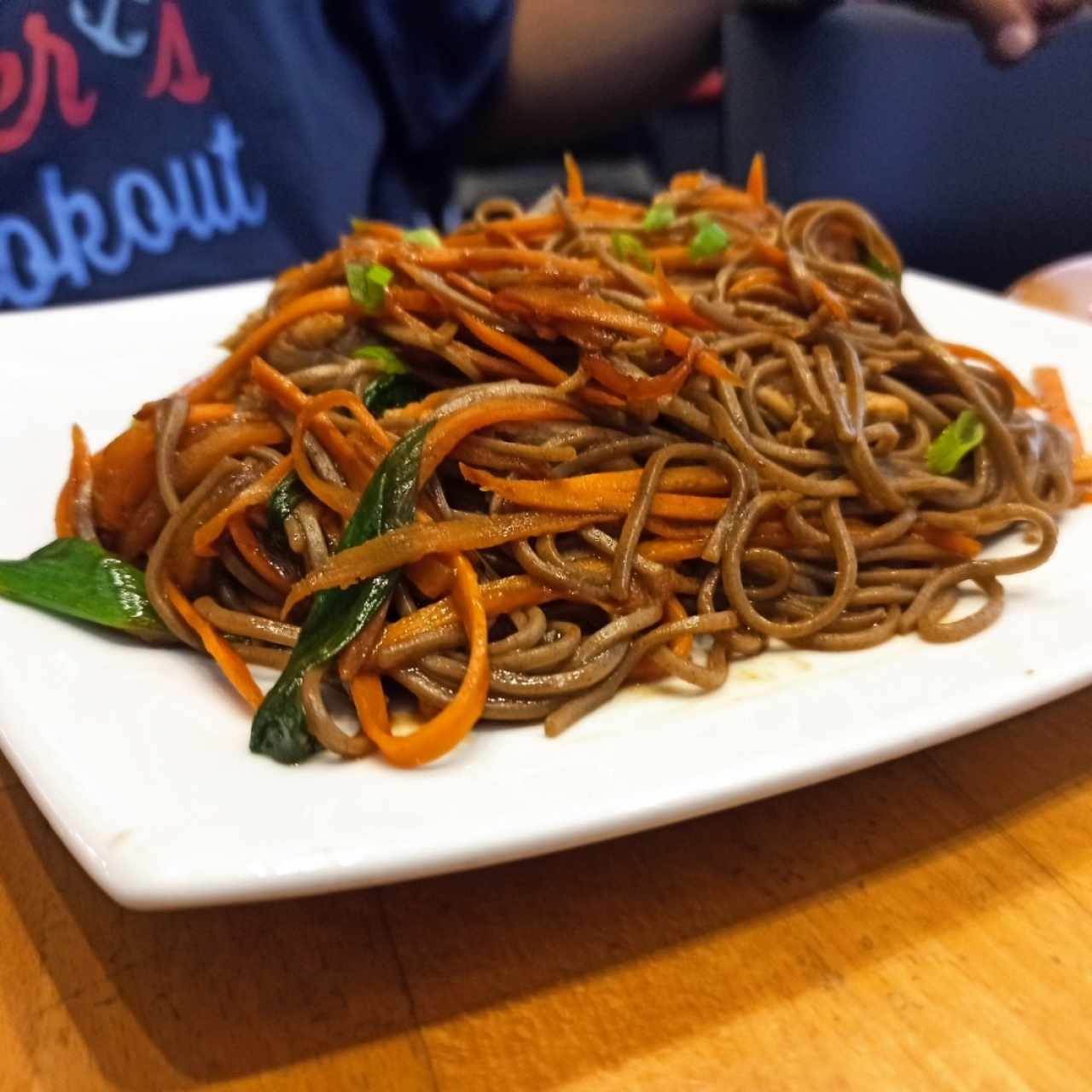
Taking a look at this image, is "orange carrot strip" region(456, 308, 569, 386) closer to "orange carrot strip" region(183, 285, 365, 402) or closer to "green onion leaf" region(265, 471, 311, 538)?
"orange carrot strip" region(183, 285, 365, 402)

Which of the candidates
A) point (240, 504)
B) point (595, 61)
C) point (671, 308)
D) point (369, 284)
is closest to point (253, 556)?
point (240, 504)

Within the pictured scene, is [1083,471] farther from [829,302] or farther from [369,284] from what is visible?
[369,284]

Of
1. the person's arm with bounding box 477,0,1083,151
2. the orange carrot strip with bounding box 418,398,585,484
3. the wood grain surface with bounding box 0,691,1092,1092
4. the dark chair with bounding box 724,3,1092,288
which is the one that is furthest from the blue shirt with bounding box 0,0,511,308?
the wood grain surface with bounding box 0,691,1092,1092

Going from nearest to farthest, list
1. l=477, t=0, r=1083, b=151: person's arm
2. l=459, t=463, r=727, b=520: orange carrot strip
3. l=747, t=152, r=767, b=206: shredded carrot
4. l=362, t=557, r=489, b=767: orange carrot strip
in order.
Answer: l=362, t=557, r=489, b=767: orange carrot strip, l=459, t=463, r=727, b=520: orange carrot strip, l=747, t=152, r=767, b=206: shredded carrot, l=477, t=0, r=1083, b=151: person's arm

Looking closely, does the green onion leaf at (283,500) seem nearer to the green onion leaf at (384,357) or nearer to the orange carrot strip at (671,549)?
the green onion leaf at (384,357)

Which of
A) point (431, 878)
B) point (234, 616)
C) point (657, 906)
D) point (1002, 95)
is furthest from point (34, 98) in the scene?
point (1002, 95)

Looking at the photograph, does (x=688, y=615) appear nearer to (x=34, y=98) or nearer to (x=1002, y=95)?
(x=34, y=98)
